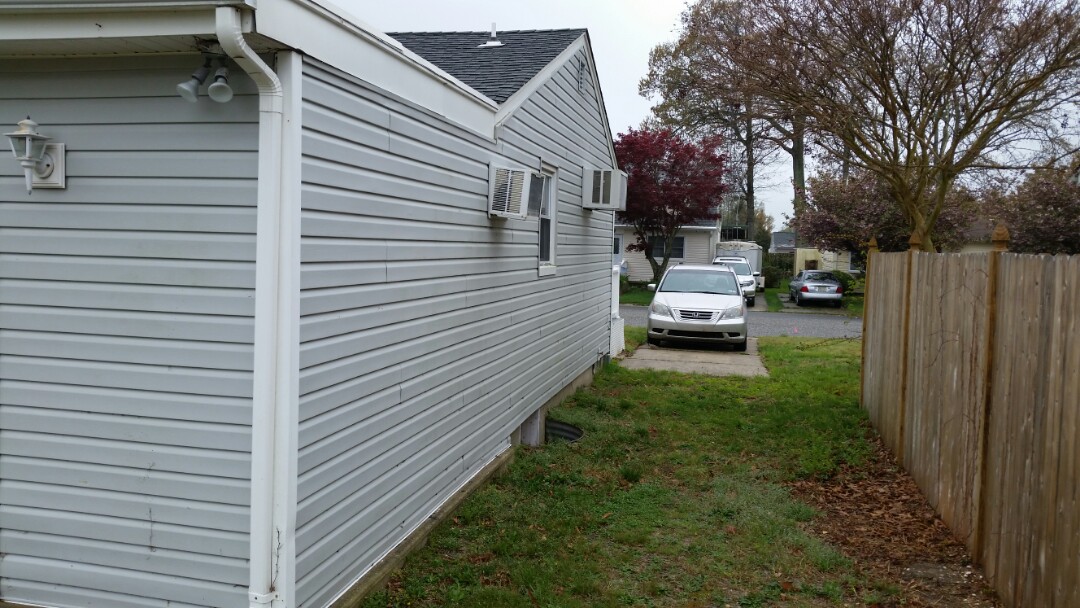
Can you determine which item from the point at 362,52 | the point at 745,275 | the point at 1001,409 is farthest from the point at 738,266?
the point at 362,52

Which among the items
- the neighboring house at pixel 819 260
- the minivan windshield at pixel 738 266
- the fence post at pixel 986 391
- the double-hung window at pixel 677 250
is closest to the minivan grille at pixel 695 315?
the fence post at pixel 986 391

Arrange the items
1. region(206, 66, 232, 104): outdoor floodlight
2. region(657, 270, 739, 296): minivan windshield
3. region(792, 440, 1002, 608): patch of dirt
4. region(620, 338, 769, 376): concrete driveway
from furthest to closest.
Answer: region(657, 270, 739, 296): minivan windshield < region(620, 338, 769, 376): concrete driveway < region(792, 440, 1002, 608): patch of dirt < region(206, 66, 232, 104): outdoor floodlight

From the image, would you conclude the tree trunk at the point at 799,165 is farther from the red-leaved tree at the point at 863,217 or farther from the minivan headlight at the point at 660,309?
the minivan headlight at the point at 660,309

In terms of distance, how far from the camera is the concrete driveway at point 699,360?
11.8 meters

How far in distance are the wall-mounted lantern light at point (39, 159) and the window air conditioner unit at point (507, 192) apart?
3.03 m

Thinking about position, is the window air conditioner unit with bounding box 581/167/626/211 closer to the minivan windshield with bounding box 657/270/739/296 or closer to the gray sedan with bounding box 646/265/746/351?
the gray sedan with bounding box 646/265/746/351

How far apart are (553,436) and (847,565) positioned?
12.5 ft

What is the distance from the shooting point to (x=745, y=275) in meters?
27.2

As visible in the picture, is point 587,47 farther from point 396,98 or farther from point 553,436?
point 396,98

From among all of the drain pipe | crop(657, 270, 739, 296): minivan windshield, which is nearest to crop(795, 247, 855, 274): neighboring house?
crop(657, 270, 739, 296): minivan windshield

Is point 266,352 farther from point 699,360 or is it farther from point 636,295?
point 636,295

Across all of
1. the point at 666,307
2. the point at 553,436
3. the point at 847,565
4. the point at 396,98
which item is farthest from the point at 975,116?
the point at 396,98

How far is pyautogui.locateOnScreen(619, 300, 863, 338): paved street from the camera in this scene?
59.0 feet

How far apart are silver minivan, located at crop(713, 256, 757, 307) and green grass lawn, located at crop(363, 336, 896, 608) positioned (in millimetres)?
16450
